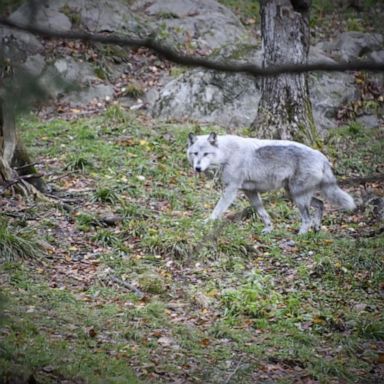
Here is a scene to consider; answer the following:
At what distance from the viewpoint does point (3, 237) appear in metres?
7.71

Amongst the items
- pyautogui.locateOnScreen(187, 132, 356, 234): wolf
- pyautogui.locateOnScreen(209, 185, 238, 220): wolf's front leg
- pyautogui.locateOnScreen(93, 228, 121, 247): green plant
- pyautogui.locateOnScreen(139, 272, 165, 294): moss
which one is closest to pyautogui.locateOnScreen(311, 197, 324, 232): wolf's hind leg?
pyautogui.locateOnScreen(187, 132, 356, 234): wolf

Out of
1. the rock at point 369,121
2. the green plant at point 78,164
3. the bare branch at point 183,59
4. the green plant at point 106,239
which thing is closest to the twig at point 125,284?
the green plant at point 106,239

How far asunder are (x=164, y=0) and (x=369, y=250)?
12779 millimetres

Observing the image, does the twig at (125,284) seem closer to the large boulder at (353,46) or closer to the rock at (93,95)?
the rock at (93,95)

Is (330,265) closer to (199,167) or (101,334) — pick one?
(199,167)

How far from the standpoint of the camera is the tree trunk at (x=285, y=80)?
12.4 meters

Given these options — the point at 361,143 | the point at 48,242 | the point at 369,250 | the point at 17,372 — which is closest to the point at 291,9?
the point at 361,143

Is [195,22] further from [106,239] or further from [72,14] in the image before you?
[106,239]

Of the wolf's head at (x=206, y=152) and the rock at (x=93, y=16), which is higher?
the rock at (x=93, y=16)

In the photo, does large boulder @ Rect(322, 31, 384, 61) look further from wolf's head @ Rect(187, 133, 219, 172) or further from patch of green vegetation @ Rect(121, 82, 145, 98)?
Answer: wolf's head @ Rect(187, 133, 219, 172)

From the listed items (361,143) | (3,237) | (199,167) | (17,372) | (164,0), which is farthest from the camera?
(164,0)

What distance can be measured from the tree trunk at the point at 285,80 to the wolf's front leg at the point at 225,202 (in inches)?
112

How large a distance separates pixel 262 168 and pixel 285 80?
306 cm

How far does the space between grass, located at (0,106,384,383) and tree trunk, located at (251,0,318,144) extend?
1958mm
